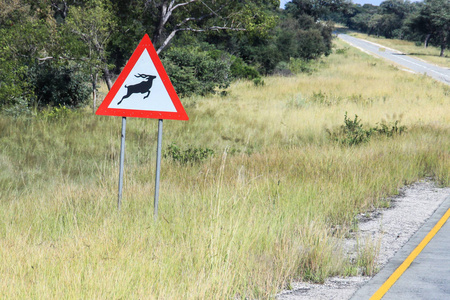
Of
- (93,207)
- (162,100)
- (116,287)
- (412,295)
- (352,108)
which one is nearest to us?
(116,287)

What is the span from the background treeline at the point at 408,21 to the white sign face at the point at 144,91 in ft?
254

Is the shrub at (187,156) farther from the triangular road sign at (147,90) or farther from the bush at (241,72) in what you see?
the bush at (241,72)

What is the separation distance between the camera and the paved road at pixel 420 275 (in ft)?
15.0

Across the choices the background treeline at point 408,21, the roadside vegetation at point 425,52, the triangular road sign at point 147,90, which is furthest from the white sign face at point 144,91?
the background treeline at point 408,21

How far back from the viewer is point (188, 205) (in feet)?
21.0

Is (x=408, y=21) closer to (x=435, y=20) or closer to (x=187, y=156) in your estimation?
(x=435, y=20)

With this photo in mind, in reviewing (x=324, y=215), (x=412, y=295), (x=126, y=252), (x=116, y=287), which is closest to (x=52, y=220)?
(x=126, y=252)

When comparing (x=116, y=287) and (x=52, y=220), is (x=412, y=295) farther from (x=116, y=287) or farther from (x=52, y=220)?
(x=52, y=220)

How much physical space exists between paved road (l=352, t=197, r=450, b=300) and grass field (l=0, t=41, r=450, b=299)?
379mm

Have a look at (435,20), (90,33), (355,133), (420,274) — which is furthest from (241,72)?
(435,20)

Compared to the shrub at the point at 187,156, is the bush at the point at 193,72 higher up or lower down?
higher up

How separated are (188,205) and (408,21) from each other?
90.0 m

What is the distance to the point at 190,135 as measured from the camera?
597 inches

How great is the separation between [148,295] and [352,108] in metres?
19.0
